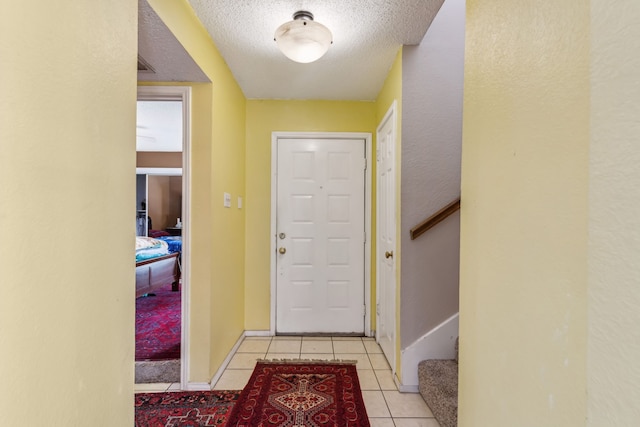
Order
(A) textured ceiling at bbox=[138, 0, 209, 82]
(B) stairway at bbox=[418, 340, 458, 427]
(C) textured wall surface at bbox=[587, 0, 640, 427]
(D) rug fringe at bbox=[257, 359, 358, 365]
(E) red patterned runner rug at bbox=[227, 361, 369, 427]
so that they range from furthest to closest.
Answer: (D) rug fringe at bbox=[257, 359, 358, 365] → (E) red patterned runner rug at bbox=[227, 361, 369, 427] → (B) stairway at bbox=[418, 340, 458, 427] → (A) textured ceiling at bbox=[138, 0, 209, 82] → (C) textured wall surface at bbox=[587, 0, 640, 427]

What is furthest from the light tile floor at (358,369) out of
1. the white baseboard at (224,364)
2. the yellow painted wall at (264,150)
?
the yellow painted wall at (264,150)

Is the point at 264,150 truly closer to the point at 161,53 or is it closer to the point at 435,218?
the point at 161,53

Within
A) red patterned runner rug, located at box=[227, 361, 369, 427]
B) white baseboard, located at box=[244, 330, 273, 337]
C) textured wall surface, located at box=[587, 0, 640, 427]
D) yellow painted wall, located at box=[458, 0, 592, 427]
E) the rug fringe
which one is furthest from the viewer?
white baseboard, located at box=[244, 330, 273, 337]

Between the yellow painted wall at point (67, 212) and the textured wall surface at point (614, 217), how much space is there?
1103 millimetres

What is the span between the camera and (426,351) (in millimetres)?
2086

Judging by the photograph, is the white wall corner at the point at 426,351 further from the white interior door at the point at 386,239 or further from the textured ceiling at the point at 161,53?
the textured ceiling at the point at 161,53

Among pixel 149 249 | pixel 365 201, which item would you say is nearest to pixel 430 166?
pixel 365 201

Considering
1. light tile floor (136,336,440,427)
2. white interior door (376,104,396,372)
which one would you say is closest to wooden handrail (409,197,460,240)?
white interior door (376,104,396,372)

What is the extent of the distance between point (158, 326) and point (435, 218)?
9.75ft

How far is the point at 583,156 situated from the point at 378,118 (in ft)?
8.32

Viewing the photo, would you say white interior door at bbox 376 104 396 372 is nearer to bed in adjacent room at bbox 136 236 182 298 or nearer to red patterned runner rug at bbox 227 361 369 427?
red patterned runner rug at bbox 227 361 369 427

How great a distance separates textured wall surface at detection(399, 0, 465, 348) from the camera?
6.93 ft

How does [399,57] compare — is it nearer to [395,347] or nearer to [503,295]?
[503,295]

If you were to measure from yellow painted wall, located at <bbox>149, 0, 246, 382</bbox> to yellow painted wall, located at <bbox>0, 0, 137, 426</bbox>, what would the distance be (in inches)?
37.8
